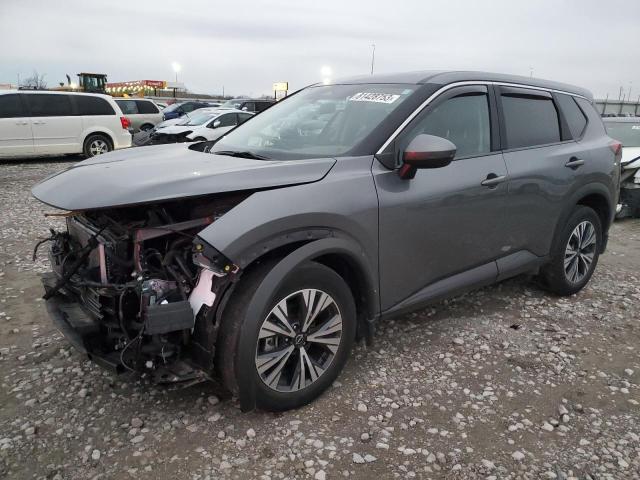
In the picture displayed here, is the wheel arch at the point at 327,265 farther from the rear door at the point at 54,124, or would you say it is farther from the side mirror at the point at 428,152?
the rear door at the point at 54,124

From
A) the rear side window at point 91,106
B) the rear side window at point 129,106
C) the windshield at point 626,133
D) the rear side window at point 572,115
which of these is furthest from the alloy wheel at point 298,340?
the rear side window at point 129,106

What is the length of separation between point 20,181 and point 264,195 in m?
9.02

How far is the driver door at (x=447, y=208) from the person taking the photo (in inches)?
118

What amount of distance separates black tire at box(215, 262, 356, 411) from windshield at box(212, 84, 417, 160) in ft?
2.54

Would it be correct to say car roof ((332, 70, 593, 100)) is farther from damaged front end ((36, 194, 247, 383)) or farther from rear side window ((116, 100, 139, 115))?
rear side window ((116, 100, 139, 115))

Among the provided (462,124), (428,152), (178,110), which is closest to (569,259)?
(462,124)

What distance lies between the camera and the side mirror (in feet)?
9.19

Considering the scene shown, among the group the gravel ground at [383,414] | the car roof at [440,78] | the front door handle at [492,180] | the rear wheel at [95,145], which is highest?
the car roof at [440,78]

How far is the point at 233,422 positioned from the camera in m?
2.70

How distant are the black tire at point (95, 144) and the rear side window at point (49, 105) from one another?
721 millimetres

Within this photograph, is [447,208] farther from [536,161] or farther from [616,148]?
[616,148]

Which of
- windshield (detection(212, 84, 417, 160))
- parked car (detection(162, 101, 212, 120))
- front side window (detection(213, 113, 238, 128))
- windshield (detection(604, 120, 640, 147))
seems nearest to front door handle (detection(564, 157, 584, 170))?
windshield (detection(212, 84, 417, 160))

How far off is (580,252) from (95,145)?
1143 cm

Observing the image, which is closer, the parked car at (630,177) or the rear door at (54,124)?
the parked car at (630,177)
